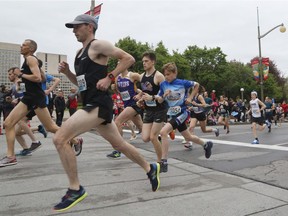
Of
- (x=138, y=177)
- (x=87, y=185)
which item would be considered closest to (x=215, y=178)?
(x=138, y=177)

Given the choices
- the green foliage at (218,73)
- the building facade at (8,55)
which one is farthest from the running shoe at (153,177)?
the green foliage at (218,73)

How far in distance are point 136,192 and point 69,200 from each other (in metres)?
1.04

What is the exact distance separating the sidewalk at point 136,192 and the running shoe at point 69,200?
6.7 inches

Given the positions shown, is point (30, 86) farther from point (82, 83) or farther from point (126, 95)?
point (82, 83)

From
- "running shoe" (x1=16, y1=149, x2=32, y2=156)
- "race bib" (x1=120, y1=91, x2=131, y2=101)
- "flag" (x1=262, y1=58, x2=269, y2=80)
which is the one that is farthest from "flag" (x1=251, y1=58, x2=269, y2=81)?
"running shoe" (x1=16, y1=149, x2=32, y2=156)

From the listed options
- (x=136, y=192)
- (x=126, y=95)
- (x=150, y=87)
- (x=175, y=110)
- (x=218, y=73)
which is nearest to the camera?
(x=136, y=192)

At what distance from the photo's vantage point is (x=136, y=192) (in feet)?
11.9

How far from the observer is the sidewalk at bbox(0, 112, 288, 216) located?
3031 millimetres

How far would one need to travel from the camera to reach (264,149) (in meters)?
7.26

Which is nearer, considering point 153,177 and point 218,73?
point 153,177

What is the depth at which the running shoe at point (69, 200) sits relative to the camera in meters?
2.77

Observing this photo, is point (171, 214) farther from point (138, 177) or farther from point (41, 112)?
point (41, 112)

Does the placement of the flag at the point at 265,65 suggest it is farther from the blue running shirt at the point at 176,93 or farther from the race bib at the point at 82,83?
the race bib at the point at 82,83

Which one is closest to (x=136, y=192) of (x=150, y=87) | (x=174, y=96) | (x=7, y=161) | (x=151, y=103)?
(x=151, y=103)
